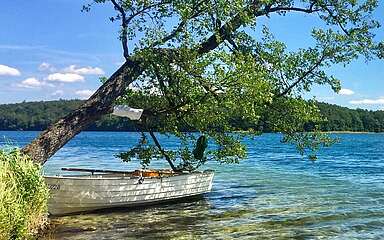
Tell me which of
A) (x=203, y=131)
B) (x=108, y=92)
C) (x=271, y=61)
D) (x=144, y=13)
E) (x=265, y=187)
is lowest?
(x=265, y=187)

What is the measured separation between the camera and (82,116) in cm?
1658

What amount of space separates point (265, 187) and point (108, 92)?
1313cm

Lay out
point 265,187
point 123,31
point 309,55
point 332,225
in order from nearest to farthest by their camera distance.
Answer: point 332,225 < point 123,31 < point 309,55 < point 265,187

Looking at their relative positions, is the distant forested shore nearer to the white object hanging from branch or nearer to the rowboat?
the rowboat

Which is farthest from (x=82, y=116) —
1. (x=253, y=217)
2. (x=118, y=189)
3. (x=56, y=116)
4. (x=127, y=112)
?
(x=56, y=116)

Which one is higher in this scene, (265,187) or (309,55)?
(309,55)

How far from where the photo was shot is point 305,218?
56.6 feet

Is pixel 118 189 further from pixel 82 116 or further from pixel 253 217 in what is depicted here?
pixel 253 217

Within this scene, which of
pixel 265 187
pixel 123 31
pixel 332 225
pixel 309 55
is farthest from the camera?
pixel 265 187

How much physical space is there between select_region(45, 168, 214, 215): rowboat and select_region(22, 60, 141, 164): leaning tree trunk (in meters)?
0.93

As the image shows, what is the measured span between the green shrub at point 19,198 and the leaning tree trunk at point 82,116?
2.47 meters

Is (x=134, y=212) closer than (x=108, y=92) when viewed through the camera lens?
No

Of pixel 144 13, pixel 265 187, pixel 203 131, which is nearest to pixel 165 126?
pixel 203 131

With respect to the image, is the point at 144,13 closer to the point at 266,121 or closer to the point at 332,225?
the point at 266,121
